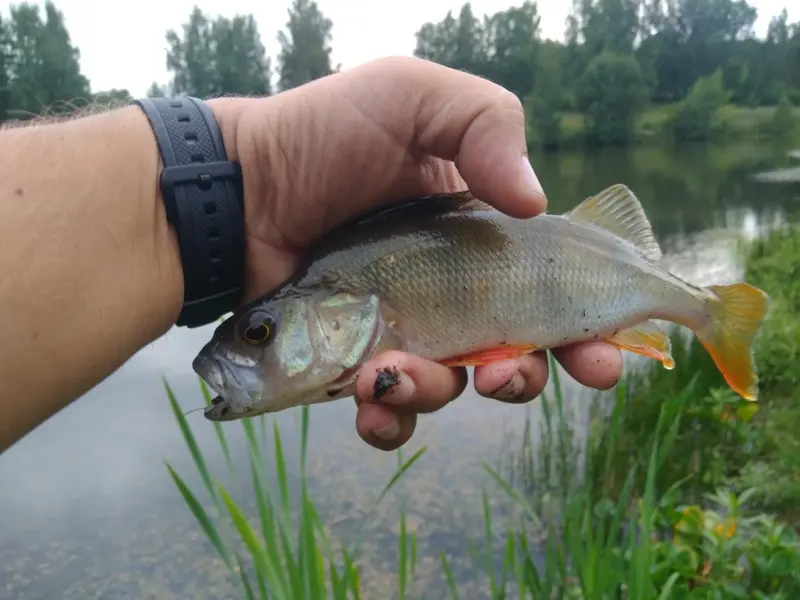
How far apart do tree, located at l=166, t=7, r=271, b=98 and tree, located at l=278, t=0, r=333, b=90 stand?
5.93 ft

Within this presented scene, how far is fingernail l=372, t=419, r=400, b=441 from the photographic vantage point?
2.53m

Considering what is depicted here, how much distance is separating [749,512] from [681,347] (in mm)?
2714

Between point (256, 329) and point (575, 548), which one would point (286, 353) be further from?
point (575, 548)

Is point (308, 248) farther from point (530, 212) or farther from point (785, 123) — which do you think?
point (785, 123)

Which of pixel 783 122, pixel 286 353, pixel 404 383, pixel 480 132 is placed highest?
pixel 480 132

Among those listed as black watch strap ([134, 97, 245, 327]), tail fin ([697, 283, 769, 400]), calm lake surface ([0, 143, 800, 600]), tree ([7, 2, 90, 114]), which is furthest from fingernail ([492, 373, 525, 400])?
tree ([7, 2, 90, 114])

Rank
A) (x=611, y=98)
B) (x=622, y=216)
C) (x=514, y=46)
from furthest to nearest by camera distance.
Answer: (x=514, y=46), (x=611, y=98), (x=622, y=216)

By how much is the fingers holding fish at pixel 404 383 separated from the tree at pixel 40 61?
116ft

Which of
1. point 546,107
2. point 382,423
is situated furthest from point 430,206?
point 546,107

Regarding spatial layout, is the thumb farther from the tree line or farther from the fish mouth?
the tree line

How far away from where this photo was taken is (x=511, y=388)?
254 centimetres

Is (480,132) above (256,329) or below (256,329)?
above

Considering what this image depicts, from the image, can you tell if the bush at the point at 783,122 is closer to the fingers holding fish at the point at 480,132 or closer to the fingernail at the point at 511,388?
the fingers holding fish at the point at 480,132

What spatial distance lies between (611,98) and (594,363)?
60.4 metres
